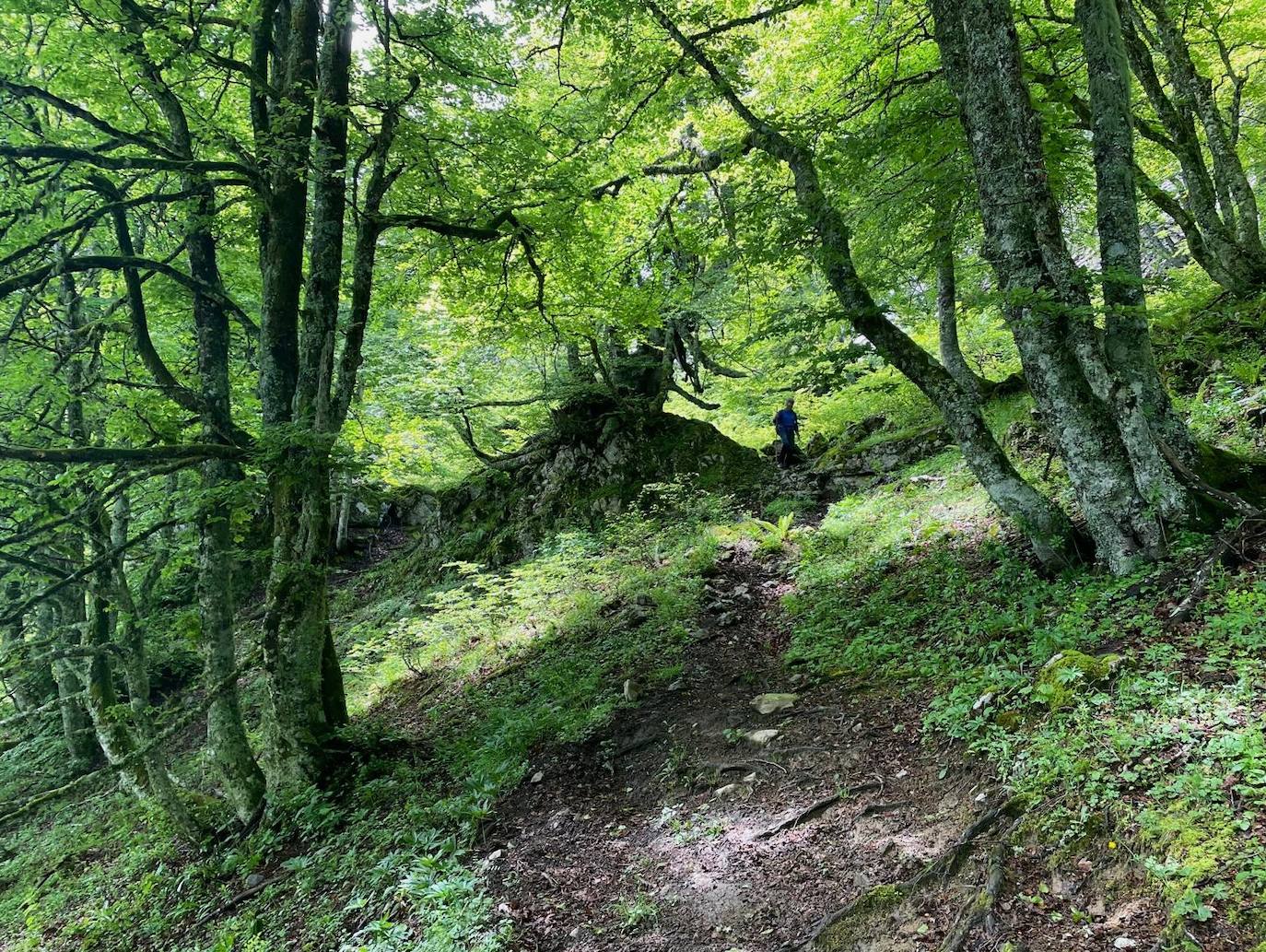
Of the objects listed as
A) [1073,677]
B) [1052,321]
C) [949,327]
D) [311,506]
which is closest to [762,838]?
[1073,677]

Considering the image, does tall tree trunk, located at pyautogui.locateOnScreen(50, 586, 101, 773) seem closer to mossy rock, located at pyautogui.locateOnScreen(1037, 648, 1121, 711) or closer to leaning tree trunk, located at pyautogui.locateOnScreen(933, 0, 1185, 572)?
mossy rock, located at pyautogui.locateOnScreen(1037, 648, 1121, 711)

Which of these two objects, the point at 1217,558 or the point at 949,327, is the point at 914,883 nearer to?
the point at 1217,558

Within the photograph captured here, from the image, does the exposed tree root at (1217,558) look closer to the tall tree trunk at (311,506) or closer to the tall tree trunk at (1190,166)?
the tall tree trunk at (1190,166)

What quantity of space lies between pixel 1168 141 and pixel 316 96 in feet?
30.4

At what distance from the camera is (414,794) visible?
5812 millimetres

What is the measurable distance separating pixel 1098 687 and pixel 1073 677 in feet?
0.48

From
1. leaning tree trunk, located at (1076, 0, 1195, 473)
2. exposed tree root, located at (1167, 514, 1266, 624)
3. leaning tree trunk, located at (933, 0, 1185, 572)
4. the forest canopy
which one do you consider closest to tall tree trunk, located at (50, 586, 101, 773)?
the forest canopy

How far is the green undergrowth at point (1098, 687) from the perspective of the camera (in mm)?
2725

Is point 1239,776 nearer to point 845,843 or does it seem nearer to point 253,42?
point 845,843

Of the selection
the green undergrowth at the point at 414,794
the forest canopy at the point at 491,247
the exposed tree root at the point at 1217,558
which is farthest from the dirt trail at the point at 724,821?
the forest canopy at the point at 491,247

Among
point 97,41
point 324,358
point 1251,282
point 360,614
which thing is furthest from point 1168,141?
point 360,614

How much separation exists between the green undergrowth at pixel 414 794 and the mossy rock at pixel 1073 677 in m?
3.53

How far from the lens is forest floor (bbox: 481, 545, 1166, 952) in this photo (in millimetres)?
2953

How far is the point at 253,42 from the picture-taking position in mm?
7227
